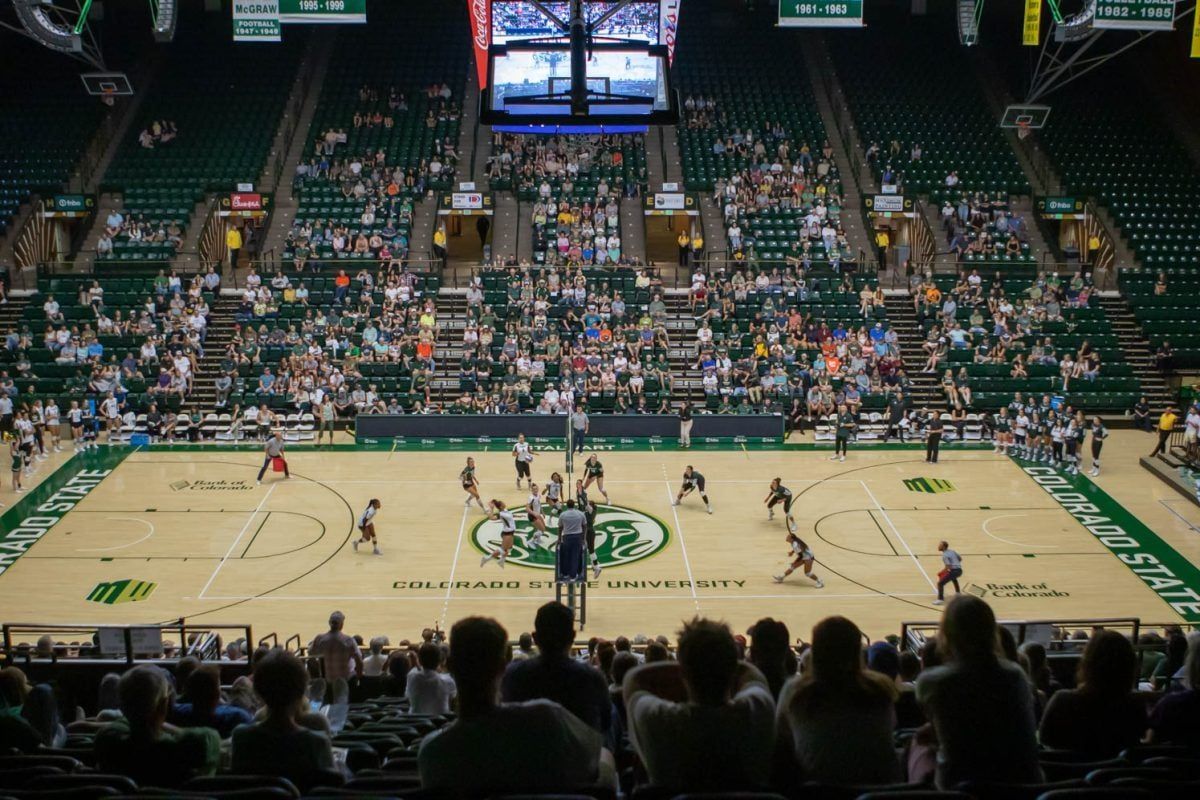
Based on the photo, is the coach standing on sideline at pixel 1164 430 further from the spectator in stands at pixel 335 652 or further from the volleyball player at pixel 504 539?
the spectator in stands at pixel 335 652

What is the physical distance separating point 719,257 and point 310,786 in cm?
3457

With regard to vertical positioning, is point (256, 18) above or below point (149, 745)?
above

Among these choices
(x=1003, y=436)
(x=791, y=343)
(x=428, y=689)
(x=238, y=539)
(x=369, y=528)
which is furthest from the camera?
(x=791, y=343)

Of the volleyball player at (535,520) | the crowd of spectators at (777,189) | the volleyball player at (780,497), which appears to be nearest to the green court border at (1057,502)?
the volleyball player at (780,497)

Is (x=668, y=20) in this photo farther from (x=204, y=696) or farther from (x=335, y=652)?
(x=204, y=696)

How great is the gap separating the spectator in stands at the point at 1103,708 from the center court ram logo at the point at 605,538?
55.1 ft

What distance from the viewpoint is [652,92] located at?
1520 centimetres

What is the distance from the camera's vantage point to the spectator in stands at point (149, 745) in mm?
6199

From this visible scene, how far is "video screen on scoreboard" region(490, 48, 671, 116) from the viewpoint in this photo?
14922mm

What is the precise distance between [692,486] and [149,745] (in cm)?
2023

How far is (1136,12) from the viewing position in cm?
2848

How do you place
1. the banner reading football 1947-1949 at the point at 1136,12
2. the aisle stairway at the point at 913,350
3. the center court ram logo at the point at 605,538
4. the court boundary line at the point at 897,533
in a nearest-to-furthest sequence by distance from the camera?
the court boundary line at the point at 897,533 < the center court ram logo at the point at 605,538 < the banner reading football 1947-1949 at the point at 1136,12 < the aisle stairway at the point at 913,350

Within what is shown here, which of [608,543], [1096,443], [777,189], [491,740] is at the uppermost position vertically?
[777,189]

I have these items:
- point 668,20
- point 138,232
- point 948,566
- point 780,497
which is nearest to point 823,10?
point 668,20
